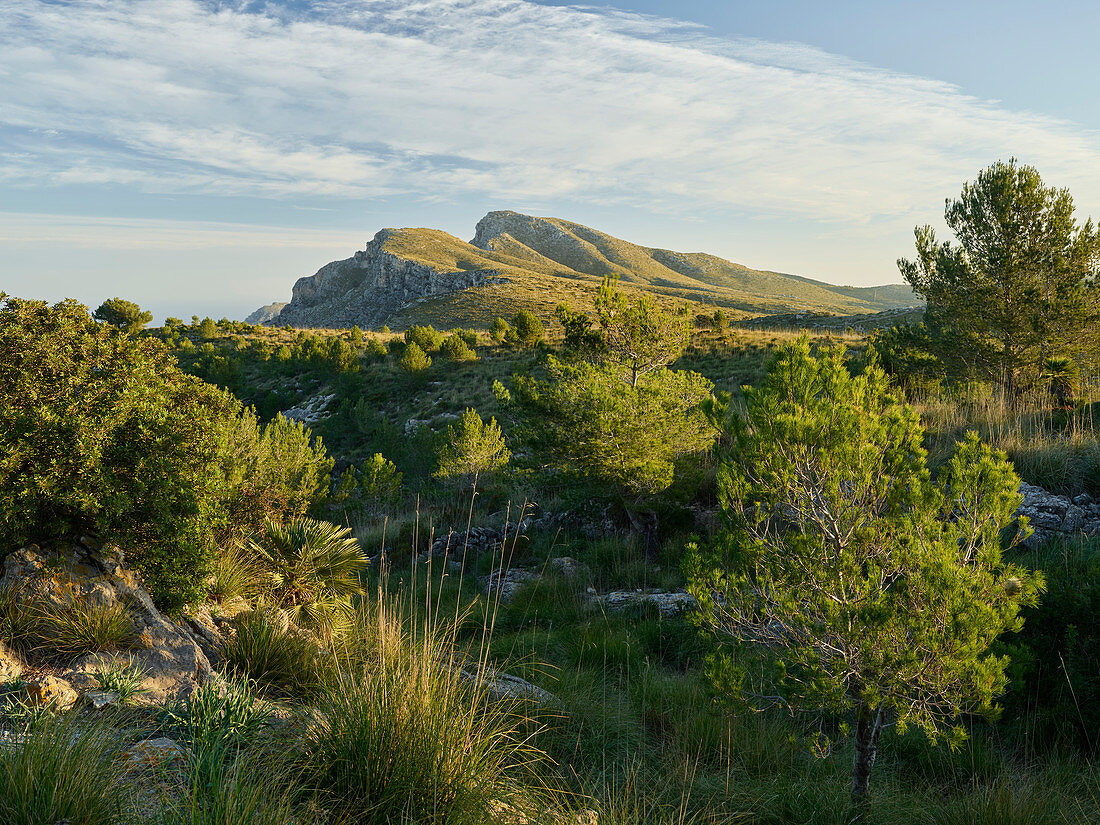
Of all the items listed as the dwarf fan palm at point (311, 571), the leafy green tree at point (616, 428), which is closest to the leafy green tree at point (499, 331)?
the leafy green tree at point (616, 428)

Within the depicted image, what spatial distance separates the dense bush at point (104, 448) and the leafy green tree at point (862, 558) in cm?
455

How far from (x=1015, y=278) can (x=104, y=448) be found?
50.6 ft

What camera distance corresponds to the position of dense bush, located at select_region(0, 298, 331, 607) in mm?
4648

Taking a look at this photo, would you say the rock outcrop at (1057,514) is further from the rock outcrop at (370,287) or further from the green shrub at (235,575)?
the rock outcrop at (370,287)

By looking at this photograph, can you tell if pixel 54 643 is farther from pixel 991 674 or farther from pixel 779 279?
pixel 779 279

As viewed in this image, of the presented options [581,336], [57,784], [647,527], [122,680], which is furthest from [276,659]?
[581,336]

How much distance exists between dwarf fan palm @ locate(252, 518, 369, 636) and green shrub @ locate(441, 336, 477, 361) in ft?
108

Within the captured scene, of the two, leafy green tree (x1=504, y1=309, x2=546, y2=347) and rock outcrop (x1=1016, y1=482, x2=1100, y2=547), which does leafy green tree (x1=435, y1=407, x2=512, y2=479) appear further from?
leafy green tree (x1=504, y1=309, x2=546, y2=347)

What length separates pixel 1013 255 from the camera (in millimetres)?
11859

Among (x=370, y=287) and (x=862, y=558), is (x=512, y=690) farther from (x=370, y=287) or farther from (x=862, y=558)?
(x=370, y=287)

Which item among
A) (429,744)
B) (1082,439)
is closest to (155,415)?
(429,744)

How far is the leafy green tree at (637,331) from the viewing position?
13781mm

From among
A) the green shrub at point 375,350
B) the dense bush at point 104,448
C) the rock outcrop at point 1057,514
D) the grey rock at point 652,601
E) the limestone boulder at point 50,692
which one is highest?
the green shrub at point 375,350

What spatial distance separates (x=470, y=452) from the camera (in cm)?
1853
